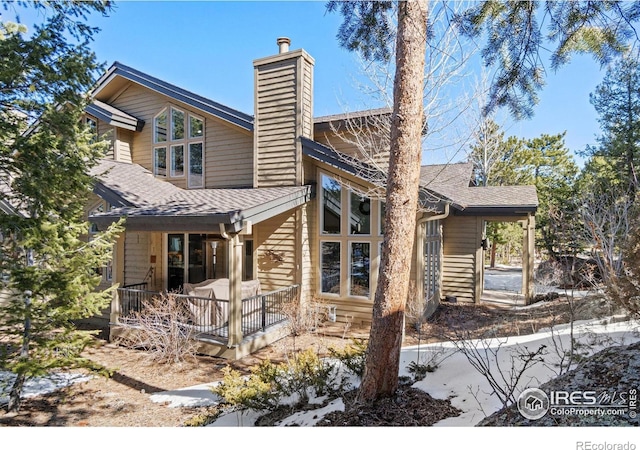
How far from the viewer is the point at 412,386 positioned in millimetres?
3566

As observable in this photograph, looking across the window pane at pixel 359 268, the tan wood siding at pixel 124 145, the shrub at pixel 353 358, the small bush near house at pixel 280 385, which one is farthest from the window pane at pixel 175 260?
the shrub at pixel 353 358

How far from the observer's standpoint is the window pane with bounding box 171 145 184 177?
346 inches

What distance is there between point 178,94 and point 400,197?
7.36 m

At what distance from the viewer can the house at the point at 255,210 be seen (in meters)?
6.20

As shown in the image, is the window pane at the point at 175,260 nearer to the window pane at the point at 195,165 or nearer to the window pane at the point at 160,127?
the window pane at the point at 195,165

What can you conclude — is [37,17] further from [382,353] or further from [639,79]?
[639,79]

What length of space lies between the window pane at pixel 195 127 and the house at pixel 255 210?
4cm

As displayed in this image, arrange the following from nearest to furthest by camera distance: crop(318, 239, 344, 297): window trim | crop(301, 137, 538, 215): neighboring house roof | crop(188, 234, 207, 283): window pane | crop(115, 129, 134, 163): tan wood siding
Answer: crop(301, 137, 538, 215): neighboring house roof
crop(318, 239, 344, 297): window trim
crop(188, 234, 207, 283): window pane
crop(115, 129, 134, 163): tan wood siding

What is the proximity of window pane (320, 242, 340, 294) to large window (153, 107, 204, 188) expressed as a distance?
12.6ft

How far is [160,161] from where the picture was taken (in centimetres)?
908

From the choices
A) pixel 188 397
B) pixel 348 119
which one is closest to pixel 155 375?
pixel 188 397

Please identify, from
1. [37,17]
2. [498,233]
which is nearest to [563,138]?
[498,233]

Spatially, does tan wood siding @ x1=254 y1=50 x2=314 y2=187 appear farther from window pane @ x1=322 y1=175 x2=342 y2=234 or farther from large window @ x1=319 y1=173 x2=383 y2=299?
large window @ x1=319 y1=173 x2=383 y2=299

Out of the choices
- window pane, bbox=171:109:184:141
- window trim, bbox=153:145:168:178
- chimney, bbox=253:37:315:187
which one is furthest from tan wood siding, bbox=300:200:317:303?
window trim, bbox=153:145:168:178
